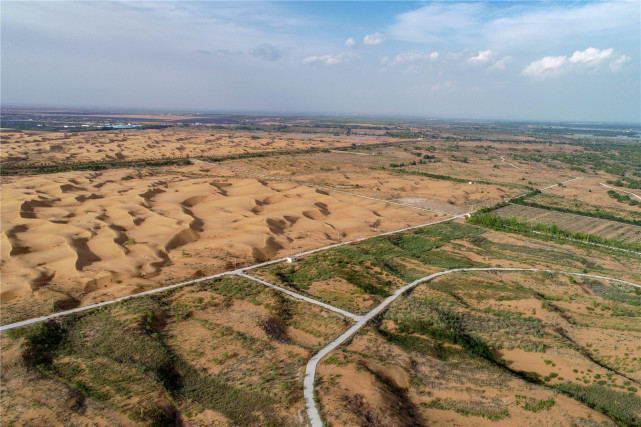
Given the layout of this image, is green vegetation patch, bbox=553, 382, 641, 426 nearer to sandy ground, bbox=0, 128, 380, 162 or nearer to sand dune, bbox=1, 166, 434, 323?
sand dune, bbox=1, 166, 434, 323

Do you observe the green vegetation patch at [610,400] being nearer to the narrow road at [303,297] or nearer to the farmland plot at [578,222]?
the narrow road at [303,297]

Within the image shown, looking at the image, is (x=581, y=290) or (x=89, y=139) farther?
(x=89, y=139)

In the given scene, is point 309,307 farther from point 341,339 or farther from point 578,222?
point 578,222

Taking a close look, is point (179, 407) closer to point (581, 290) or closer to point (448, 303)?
point (448, 303)

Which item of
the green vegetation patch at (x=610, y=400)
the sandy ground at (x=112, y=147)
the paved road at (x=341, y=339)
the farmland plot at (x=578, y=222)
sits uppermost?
the sandy ground at (x=112, y=147)

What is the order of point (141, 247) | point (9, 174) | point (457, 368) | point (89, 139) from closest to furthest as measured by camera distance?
point (457, 368)
point (141, 247)
point (9, 174)
point (89, 139)

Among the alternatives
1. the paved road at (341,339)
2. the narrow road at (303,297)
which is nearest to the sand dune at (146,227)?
the narrow road at (303,297)

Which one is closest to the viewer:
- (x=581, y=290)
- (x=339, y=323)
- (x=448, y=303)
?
(x=339, y=323)

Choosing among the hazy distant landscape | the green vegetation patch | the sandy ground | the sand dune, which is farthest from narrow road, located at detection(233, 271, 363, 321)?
the sandy ground

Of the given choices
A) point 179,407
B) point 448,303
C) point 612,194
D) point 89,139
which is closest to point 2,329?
point 179,407
